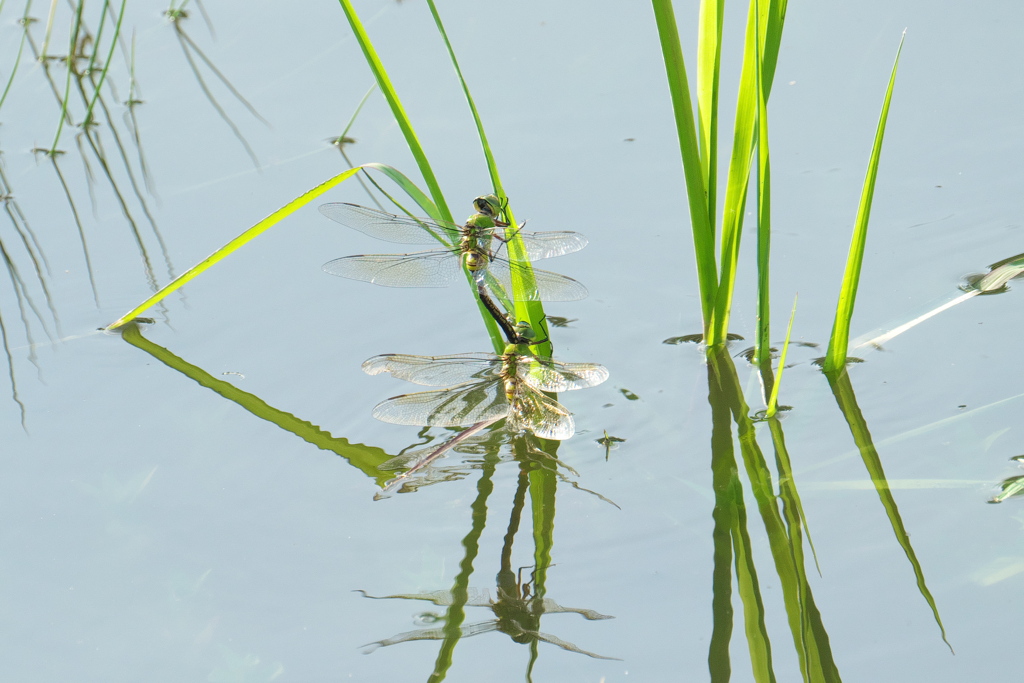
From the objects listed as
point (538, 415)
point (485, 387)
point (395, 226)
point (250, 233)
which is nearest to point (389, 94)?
point (395, 226)

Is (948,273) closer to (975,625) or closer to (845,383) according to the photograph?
(845,383)

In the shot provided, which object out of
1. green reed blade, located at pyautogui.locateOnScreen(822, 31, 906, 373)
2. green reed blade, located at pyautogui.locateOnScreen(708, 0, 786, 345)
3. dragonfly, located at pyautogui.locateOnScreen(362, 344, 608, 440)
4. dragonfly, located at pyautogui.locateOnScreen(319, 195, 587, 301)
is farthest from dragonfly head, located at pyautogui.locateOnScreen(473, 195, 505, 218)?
green reed blade, located at pyautogui.locateOnScreen(822, 31, 906, 373)

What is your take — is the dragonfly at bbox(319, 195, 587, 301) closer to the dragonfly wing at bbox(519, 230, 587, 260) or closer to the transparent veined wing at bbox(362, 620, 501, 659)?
the dragonfly wing at bbox(519, 230, 587, 260)

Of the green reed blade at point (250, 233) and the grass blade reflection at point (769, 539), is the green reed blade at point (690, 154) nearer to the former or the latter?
the grass blade reflection at point (769, 539)

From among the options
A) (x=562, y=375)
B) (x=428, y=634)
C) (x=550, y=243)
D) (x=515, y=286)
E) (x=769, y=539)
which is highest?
(x=550, y=243)

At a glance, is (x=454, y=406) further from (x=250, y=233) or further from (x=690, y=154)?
(x=690, y=154)

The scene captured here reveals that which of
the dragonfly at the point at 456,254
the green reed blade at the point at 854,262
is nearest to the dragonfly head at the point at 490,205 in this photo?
the dragonfly at the point at 456,254

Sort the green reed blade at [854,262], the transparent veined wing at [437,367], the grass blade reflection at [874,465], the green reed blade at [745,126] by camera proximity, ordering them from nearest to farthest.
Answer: the grass blade reflection at [874,465] → the green reed blade at [854,262] → the green reed blade at [745,126] → the transparent veined wing at [437,367]
